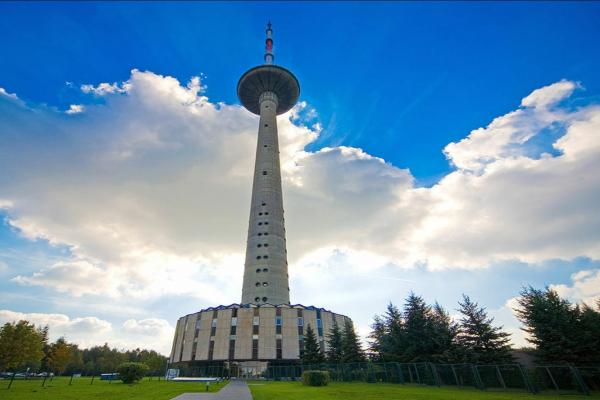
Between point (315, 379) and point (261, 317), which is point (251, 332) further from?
point (315, 379)

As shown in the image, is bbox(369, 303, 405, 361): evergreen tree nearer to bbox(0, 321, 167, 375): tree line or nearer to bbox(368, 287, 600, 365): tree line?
bbox(368, 287, 600, 365): tree line

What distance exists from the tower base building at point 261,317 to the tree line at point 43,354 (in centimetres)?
1899

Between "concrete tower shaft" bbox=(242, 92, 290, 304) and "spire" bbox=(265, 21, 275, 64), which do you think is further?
"spire" bbox=(265, 21, 275, 64)

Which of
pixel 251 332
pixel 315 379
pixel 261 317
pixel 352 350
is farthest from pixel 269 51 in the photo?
pixel 315 379

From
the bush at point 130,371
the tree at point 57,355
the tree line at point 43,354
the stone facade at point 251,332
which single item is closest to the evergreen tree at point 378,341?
the stone facade at point 251,332

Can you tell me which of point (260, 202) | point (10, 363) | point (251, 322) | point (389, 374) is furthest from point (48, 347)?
point (389, 374)

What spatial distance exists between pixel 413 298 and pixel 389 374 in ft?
28.1

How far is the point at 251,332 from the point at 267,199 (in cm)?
2666

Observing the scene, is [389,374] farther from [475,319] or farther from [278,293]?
[278,293]

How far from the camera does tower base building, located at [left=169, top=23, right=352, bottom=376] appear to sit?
177ft

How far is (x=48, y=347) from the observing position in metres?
71.4

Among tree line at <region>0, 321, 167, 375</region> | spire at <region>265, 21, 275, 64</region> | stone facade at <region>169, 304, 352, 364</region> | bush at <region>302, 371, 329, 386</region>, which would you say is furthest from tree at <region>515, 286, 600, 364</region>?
spire at <region>265, 21, 275, 64</region>

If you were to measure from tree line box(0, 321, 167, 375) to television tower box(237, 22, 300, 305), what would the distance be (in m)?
31.9

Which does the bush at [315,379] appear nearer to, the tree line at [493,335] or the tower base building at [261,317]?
the tree line at [493,335]
